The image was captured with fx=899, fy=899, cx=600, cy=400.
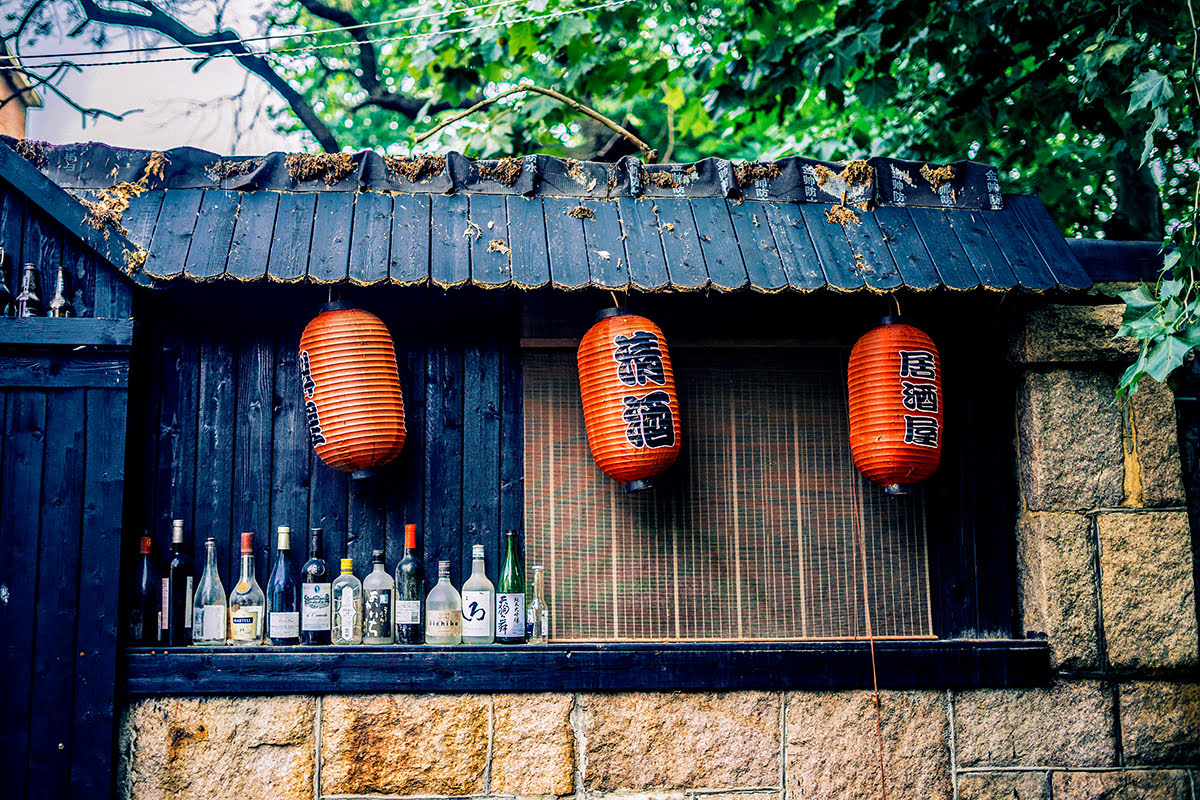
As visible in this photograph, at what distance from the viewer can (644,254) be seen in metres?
4.25

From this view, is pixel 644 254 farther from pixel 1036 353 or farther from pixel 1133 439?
pixel 1133 439

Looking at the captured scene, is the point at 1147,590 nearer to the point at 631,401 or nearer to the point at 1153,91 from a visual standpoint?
the point at 1153,91

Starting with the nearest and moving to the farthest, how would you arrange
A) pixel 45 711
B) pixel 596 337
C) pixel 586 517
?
1. pixel 45 711
2. pixel 596 337
3. pixel 586 517

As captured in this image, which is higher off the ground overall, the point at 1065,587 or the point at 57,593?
the point at 57,593

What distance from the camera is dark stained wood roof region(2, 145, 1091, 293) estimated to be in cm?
408

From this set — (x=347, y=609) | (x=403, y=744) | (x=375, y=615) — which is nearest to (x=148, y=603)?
(x=347, y=609)

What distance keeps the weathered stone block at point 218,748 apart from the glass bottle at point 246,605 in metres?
0.28

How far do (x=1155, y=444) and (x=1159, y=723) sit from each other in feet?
4.39

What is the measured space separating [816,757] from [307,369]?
9.54ft

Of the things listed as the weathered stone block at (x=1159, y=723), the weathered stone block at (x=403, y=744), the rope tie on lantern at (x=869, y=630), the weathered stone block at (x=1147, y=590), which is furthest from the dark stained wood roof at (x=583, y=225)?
the weathered stone block at (x=1159, y=723)

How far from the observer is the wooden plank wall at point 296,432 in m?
4.26

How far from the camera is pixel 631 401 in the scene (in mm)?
3984

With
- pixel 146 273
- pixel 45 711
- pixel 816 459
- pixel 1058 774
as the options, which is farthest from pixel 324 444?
pixel 1058 774

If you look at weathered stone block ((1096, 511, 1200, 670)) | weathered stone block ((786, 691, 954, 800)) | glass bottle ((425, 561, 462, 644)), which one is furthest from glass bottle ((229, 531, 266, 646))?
weathered stone block ((1096, 511, 1200, 670))
